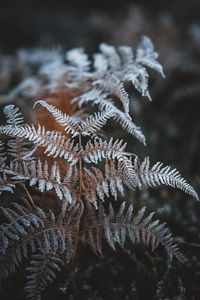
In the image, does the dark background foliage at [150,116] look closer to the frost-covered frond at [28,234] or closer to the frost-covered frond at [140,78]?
the frost-covered frond at [28,234]

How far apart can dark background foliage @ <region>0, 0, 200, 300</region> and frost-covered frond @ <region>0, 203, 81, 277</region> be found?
1.18ft

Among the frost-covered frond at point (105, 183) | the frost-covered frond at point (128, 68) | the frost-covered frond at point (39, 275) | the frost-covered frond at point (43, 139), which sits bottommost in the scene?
the frost-covered frond at point (39, 275)

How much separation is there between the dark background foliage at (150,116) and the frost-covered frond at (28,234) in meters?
0.36

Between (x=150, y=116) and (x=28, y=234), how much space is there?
2490 millimetres

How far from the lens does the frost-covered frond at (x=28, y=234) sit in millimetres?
1105

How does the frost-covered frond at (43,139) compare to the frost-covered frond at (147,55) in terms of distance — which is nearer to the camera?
the frost-covered frond at (43,139)

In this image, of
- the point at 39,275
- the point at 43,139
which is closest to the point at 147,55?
the point at 43,139

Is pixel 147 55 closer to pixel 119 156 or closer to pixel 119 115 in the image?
pixel 119 115

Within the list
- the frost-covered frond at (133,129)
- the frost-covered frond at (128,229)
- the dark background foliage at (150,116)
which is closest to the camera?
the frost-covered frond at (128,229)

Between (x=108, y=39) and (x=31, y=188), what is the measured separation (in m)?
3.12

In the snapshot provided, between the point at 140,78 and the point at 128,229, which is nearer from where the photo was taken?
the point at 128,229

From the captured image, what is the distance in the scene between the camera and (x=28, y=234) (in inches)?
46.9

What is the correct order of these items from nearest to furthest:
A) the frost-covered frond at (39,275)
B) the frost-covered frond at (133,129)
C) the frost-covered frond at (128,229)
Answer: the frost-covered frond at (39,275) → the frost-covered frond at (128,229) → the frost-covered frond at (133,129)

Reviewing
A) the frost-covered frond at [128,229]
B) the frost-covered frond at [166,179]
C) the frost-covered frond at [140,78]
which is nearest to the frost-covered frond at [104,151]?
the frost-covered frond at [166,179]
